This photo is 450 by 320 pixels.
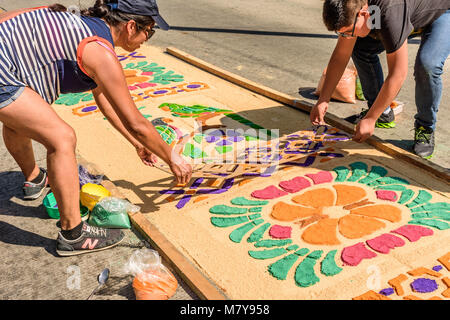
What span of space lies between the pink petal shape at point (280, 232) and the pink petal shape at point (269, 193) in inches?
12.8

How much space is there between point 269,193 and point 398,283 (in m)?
1.02

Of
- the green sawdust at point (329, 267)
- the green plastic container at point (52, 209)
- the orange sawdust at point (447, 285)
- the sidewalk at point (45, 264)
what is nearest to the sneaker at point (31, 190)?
the sidewalk at point (45, 264)

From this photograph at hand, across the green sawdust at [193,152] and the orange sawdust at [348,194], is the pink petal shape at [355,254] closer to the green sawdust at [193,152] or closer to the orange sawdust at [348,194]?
the orange sawdust at [348,194]

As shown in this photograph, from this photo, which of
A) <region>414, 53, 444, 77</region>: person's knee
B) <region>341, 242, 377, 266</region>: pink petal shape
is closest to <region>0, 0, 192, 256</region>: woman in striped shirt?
<region>341, 242, 377, 266</region>: pink petal shape

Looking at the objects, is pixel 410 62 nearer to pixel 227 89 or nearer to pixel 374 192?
pixel 227 89

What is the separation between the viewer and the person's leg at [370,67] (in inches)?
149

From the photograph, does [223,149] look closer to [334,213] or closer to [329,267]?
[334,213]

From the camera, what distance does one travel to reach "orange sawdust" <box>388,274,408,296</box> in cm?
219

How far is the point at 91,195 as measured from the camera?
112 inches

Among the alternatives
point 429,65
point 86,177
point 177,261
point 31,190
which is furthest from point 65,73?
point 429,65

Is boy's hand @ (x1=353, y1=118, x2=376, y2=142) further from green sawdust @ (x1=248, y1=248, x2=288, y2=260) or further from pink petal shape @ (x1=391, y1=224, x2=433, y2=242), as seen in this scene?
green sawdust @ (x1=248, y1=248, x2=288, y2=260)

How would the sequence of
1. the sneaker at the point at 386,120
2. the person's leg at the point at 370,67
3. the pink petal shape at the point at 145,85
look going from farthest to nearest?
the pink petal shape at the point at 145,85, the sneaker at the point at 386,120, the person's leg at the point at 370,67
